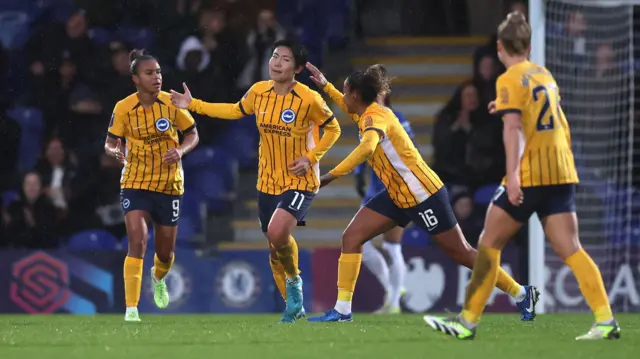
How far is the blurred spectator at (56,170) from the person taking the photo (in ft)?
44.4

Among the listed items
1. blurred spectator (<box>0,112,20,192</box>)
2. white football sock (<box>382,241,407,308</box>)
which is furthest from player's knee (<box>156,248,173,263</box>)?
blurred spectator (<box>0,112,20,192</box>)

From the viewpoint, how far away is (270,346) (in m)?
6.48

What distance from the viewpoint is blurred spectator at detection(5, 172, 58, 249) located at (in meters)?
13.0

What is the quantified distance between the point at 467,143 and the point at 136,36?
421 centimetres

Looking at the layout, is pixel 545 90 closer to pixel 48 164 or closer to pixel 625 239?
pixel 625 239

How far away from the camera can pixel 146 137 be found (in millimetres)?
9750

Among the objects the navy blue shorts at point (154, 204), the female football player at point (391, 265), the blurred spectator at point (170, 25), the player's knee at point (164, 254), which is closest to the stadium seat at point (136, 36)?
the blurred spectator at point (170, 25)

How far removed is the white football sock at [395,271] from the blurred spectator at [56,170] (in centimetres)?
387

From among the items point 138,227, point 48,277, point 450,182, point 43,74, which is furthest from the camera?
point 43,74

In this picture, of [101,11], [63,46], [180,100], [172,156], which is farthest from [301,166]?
[101,11]

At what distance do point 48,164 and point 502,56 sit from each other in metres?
7.99

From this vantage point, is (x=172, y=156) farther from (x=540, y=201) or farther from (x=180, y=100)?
(x=540, y=201)

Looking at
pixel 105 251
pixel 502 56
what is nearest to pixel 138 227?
pixel 105 251

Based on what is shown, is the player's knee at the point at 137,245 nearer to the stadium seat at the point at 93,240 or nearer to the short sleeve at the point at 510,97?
the stadium seat at the point at 93,240
